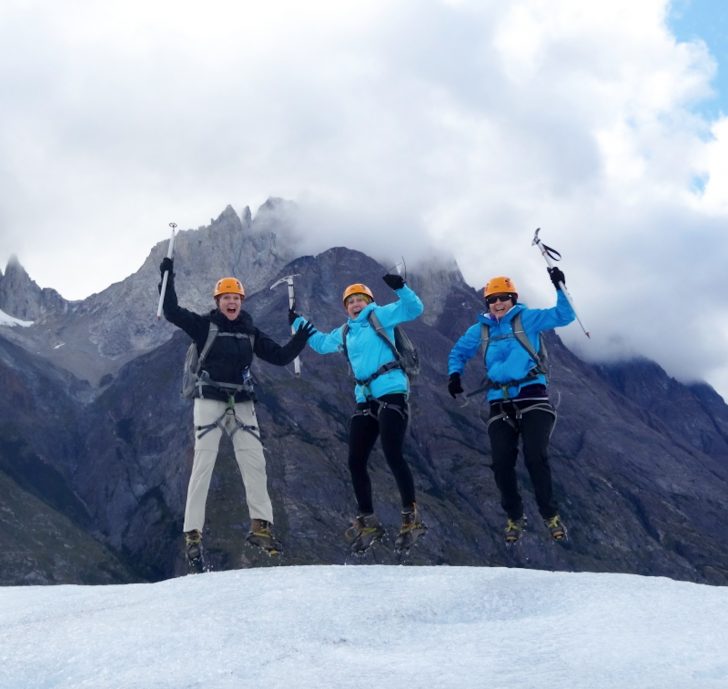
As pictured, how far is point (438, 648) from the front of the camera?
706 centimetres

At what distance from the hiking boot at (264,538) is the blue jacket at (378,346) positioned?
280cm

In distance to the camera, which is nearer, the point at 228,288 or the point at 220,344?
the point at 220,344

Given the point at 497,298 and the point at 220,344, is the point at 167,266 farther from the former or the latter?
the point at 497,298

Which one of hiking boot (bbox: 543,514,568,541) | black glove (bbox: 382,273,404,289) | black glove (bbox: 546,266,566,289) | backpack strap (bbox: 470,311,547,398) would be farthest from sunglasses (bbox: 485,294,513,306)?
hiking boot (bbox: 543,514,568,541)

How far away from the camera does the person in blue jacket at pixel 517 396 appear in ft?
40.9

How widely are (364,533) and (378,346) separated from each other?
11.0ft

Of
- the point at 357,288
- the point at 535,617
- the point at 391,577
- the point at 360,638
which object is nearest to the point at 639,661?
the point at 535,617

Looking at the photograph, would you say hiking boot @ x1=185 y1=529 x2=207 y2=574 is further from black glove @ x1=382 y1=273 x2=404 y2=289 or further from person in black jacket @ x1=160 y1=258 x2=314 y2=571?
black glove @ x1=382 y1=273 x2=404 y2=289

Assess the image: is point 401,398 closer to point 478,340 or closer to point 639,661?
point 478,340

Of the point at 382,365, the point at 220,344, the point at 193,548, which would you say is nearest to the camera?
the point at 193,548

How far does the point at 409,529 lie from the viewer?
12773 mm

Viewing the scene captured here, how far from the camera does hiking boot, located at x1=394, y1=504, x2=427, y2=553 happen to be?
12711 mm

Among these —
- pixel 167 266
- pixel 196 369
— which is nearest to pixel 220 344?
pixel 196 369

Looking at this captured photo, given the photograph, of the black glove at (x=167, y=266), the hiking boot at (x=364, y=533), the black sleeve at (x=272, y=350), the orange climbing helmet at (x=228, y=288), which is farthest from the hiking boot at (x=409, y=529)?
the black glove at (x=167, y=266)
